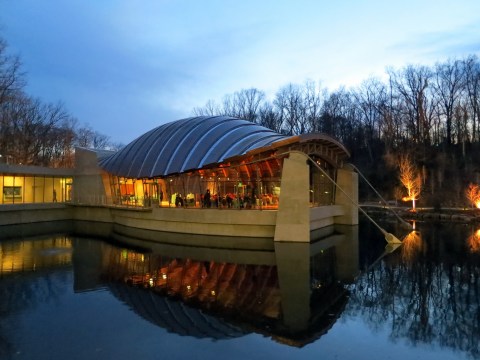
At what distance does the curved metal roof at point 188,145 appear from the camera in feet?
87.4

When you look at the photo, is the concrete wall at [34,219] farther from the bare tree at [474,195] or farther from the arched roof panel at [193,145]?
the bare tree at [474,195]

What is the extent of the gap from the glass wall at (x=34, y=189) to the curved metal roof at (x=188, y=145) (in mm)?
9012

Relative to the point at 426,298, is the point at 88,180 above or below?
above

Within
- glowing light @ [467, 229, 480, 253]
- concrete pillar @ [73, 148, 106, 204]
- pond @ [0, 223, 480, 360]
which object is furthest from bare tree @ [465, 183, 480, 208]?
concrete pillar @ [73, 148, 106, 204]

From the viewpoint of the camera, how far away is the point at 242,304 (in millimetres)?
10672

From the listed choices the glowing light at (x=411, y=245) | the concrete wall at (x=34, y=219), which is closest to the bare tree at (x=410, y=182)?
the glowing light at (x=411, y=245)

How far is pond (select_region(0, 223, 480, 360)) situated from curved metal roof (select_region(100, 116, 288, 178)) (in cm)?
899

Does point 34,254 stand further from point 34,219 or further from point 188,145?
point 34,219

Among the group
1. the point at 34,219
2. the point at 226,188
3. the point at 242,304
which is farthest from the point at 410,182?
the point at 34,219

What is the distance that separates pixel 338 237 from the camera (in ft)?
82.8

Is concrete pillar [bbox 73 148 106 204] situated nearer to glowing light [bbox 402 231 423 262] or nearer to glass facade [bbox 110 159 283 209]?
glass facade [bbox 110 159 283 209]

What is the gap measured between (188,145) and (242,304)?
1974cm

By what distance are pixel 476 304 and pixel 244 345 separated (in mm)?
7187

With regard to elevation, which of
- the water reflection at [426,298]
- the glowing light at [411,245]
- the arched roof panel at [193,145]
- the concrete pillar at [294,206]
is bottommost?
the water reflection at [426,298]
